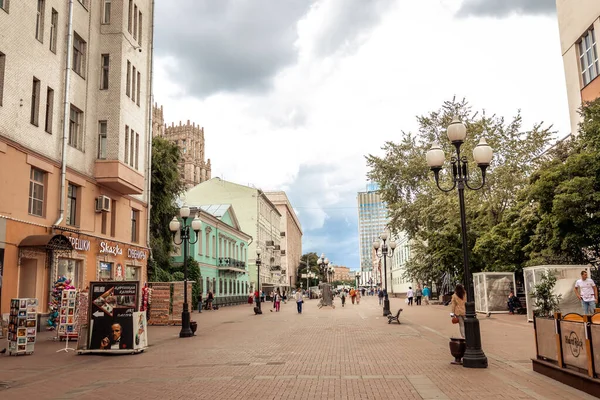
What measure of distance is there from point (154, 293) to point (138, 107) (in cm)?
986

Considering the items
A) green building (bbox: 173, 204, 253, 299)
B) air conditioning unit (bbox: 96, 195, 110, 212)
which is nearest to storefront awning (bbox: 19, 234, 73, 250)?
air conditioning unit (bbox: 96, 195, 110, 212)

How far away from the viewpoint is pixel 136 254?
27.3 m

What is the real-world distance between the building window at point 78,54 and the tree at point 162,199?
11.0m

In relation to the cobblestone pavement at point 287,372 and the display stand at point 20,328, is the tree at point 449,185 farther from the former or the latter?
the display stand at point 20,328

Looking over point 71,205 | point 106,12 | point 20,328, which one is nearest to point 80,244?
point 71,205

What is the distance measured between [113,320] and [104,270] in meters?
11.2

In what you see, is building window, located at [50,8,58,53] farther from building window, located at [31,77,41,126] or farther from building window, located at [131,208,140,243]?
building window, located at [131,208,140,243]

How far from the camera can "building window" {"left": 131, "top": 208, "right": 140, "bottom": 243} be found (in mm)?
27906

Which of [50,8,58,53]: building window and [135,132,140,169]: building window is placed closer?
[50,8,58,53]: building window

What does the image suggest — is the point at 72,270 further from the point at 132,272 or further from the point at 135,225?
the point at 135,225

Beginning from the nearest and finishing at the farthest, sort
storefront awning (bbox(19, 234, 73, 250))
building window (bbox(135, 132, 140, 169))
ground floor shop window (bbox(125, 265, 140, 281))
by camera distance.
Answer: storefront awning (bbox(19, 234, 73, 250)), building window (bbox(135, 132, 140, 169)), ground floor shop window (bbox(125, 265, 140, 281))

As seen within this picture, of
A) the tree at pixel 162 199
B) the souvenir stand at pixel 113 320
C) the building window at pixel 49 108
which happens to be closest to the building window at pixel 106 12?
the building window at pixel 49 108

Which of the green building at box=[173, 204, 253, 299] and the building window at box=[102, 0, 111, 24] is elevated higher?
the building window at box=[102, 0, 111, 24]

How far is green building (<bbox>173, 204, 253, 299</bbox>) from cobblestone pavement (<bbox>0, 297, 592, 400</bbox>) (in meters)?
24.9
